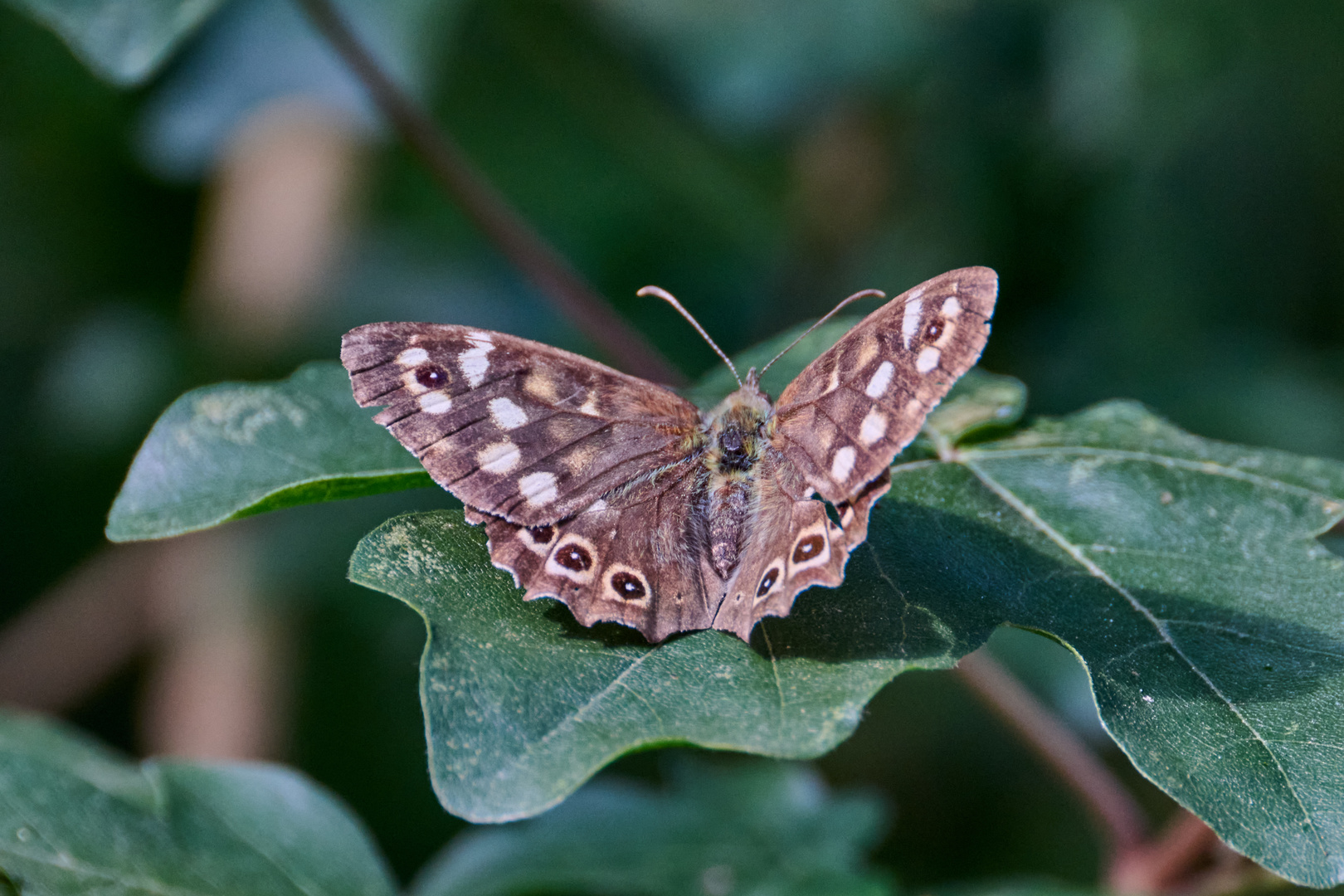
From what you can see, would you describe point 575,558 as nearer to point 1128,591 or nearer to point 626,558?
point 626,558

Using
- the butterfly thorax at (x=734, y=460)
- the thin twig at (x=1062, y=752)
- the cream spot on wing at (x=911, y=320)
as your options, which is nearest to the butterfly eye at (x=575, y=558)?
the butterfly thorax at (x=734, y=460)

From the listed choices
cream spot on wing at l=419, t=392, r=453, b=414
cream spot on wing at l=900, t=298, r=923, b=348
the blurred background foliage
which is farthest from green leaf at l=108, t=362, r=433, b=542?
the blurred background foliage

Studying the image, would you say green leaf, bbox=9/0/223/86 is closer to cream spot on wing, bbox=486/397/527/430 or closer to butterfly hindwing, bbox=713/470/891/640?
cream spot on wing, bbox=486/397/527/430

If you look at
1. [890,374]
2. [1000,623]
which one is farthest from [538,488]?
[1000,623]

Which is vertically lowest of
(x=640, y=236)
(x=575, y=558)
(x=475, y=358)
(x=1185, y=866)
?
(x=1185, y=866)

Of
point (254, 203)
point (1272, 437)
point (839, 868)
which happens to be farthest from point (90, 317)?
point (1272, 437)

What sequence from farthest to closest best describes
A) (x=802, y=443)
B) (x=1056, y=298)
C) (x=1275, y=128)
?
(x=1275, y=128) < (x=1056, y=298) < (x=802, y=443)

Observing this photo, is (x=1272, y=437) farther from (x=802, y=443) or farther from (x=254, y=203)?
(x=254, y=203)
